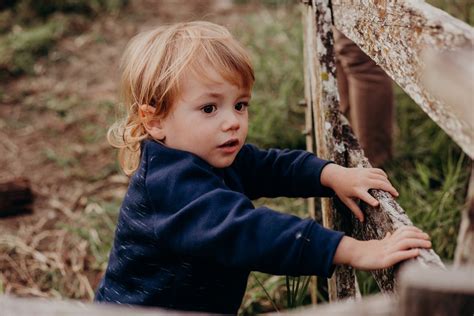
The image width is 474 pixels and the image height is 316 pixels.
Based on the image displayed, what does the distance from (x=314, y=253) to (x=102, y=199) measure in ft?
8.30

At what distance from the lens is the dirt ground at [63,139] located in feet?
10.8

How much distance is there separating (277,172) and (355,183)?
32 centimetres

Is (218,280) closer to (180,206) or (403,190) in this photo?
(180,206)

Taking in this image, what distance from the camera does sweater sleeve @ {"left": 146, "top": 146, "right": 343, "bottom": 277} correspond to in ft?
4.92

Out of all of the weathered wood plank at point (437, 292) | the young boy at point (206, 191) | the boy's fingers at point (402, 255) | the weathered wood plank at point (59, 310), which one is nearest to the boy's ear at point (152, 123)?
the young boy at point (206, 191)

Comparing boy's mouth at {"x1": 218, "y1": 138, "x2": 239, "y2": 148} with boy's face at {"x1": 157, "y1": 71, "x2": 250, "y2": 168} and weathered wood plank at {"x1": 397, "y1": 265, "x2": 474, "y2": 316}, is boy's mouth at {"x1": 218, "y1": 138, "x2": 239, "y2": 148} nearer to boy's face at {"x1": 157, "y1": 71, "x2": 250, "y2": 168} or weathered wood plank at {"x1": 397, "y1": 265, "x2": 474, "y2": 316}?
boy's face at {"x1": 157, "y1": 71, "x2": 250, "y2": 168}

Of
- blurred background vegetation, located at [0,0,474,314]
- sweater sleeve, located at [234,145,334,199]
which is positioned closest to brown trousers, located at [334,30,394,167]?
blurred background vegetation, located at [0,0,474,314]

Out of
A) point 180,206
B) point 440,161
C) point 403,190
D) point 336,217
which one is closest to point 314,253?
point 180,206

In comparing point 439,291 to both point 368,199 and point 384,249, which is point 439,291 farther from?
point 368,199

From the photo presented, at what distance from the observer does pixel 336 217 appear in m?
2.03

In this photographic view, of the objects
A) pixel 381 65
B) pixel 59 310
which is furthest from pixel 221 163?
pixel 59 310

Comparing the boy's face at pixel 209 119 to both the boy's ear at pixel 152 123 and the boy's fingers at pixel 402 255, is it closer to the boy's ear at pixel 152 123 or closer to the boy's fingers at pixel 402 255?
the boy's ear at pixel 152 123

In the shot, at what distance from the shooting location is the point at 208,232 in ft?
5.09

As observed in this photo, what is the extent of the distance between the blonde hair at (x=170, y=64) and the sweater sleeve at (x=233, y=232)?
28 cm
